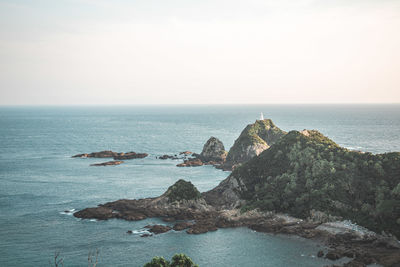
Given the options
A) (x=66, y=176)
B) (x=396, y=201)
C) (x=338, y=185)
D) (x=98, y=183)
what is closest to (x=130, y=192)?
(x=98, y=183)

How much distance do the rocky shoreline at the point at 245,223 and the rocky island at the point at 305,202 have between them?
0.15 m

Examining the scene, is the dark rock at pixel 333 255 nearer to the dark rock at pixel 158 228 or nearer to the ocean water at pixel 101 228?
the ocean water at pixel 101 228

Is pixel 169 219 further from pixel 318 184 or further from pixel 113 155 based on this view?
pixel 113 155

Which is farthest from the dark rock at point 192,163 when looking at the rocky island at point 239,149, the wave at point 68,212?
the wave at point 68,212

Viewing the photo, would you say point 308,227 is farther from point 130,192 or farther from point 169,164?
point 169,164

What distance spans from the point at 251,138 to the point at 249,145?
13.1 ft

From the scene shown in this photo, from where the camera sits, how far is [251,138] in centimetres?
13625

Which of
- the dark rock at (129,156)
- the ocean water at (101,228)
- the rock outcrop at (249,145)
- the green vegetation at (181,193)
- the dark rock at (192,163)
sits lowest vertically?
the ocean water at (101,228)

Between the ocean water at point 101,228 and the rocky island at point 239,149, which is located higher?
the rocky island at point 239,149

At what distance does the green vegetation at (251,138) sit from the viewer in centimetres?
13225

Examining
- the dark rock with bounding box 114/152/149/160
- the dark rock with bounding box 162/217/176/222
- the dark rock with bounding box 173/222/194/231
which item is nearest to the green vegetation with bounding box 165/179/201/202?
the dark rock with bounding box 162/217/176/222

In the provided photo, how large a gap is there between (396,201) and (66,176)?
3553 inches

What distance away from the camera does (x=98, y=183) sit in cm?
10412

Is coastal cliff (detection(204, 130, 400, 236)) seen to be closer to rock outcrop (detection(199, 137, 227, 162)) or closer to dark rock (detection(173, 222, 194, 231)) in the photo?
dark rock (detection(173, 222, 194, 231))
